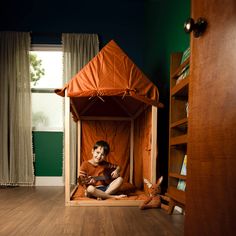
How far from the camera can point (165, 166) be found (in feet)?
9.24

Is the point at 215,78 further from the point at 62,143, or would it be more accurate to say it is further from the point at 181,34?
the point at 62,143

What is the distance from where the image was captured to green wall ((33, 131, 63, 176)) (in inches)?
152

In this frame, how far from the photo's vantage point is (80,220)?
1.92 m

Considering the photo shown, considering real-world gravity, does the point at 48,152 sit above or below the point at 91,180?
above

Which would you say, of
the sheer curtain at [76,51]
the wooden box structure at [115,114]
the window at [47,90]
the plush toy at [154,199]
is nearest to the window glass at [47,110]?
the window at [47,90]

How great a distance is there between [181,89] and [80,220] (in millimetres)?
1197

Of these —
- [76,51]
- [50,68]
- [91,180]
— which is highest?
[76,51]

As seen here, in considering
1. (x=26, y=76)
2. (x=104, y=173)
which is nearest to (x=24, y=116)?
(x=26, y=76)

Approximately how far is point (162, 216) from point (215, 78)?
155 cm

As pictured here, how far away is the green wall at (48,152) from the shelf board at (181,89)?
2.16 m

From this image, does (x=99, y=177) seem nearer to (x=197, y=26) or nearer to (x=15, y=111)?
(x=15, y=111)

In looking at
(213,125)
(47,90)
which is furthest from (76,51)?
(213,125)

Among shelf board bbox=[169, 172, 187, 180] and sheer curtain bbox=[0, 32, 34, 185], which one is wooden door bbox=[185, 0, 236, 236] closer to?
shelf board bbox=[169, 172, 187, 180]

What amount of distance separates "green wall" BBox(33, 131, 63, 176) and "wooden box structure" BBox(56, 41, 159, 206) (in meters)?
0.30
